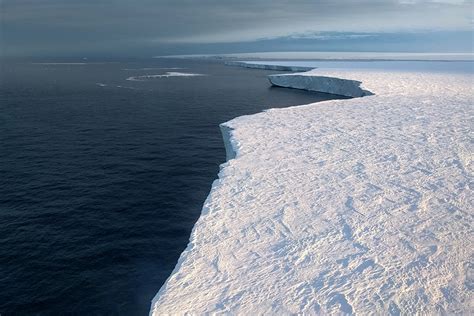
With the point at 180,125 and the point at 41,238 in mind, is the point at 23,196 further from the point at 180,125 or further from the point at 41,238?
the point at 180,125

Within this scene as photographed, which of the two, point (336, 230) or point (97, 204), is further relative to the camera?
point (97, 204)

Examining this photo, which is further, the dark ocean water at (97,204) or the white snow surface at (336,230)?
the dark ocean water at (97,204)

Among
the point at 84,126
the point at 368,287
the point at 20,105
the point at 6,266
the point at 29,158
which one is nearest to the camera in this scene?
the point at 368,287

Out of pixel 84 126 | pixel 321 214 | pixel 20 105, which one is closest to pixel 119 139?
pixel 84 126

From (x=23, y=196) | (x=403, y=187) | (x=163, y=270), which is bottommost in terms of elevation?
(x=163, y=270)

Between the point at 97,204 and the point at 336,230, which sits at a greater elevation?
the point at 336,230

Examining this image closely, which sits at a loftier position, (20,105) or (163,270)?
(20,105)

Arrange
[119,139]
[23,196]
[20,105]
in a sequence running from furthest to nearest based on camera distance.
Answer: [20,105], [119,139], [23,196]
